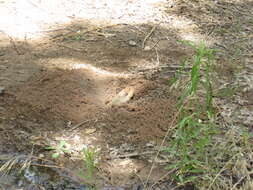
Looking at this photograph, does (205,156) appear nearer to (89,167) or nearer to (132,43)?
(89,167)

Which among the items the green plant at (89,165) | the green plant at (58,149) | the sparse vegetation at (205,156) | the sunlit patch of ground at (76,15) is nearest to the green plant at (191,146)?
the sparse vegetation at (205,156)

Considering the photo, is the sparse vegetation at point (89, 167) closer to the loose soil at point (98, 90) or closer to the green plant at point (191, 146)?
the loose soil at point (98, 90)

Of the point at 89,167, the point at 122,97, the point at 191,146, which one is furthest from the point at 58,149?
the point at 191,146

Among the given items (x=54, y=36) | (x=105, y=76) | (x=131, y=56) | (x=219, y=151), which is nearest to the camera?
(x=219, y=151)

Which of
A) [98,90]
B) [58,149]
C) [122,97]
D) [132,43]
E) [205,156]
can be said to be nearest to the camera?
[205,156]

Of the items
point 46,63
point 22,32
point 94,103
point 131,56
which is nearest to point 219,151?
point 94,103

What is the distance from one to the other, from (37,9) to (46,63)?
999 millimetres

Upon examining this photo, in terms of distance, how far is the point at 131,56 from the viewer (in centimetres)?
318

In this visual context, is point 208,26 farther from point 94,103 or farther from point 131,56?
point 94,103

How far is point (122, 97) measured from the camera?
2.62m

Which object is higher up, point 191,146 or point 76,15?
point 76,15

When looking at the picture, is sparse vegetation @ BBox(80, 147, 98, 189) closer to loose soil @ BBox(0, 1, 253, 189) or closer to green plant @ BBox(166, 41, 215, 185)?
loose soil @ BBox(0, 1, 253, 189)

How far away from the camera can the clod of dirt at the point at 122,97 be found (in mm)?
2593

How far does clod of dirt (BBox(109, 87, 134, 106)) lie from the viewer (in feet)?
8.51
